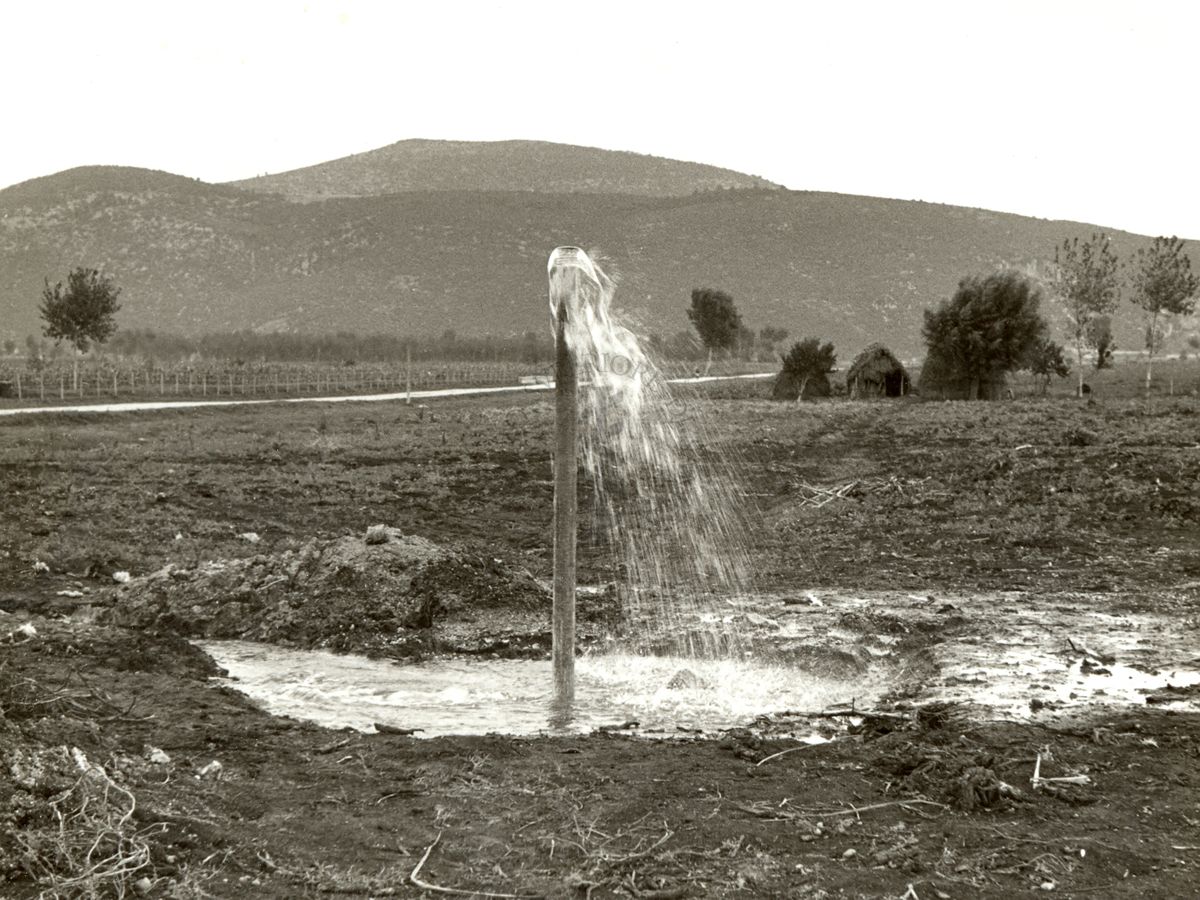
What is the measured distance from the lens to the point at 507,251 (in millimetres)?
103938

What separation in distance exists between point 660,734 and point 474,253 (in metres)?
99.6

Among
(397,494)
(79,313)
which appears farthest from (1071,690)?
(79,313)

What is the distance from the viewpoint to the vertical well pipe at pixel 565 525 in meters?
8.06

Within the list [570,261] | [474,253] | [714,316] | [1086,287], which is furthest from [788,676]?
[474,253]

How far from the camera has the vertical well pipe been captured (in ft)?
26.5

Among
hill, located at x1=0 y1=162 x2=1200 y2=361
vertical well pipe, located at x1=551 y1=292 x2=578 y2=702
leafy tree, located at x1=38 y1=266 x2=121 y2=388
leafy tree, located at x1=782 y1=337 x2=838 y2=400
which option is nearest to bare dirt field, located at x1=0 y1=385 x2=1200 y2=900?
vertical well pipe, located at x1=551 y1=292 x2=578 y2=702

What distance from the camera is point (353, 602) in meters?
10.0

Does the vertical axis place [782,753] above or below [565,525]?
below

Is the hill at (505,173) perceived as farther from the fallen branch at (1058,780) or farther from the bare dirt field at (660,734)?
the fallen branch at (1058,780)

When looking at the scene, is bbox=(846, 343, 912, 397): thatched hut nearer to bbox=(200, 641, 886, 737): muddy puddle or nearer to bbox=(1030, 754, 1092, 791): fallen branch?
bbox=(200, 641, 886, 737): muddy puddle

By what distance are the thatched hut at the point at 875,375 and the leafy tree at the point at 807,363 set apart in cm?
100

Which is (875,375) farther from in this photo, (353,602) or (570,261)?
(570,261)

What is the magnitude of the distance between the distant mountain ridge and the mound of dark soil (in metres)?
76.0

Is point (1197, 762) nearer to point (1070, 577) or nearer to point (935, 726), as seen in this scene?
point (935, 726)
